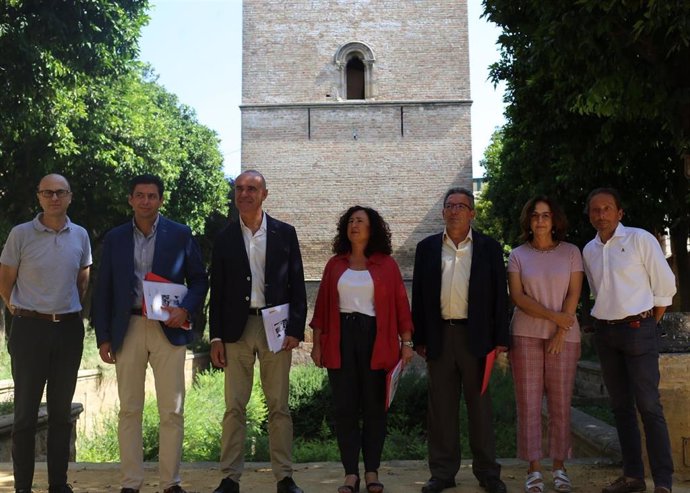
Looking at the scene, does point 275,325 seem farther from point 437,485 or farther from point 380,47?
point 380,47

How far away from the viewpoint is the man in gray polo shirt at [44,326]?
4863 mm

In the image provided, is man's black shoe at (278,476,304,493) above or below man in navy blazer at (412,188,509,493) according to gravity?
below

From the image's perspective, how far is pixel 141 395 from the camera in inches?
194

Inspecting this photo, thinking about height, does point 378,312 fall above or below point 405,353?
above

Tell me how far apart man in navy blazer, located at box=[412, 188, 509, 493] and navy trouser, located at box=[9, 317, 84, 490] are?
90.5 inches

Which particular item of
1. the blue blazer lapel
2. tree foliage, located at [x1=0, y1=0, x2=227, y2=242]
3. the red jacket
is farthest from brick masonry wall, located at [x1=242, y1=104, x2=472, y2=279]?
the blue blazer lapel

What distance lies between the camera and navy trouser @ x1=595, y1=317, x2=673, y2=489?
4770 millimetres

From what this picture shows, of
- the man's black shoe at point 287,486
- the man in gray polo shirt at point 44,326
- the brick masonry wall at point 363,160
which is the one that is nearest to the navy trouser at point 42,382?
the man in gray polo shirt at point 44,326

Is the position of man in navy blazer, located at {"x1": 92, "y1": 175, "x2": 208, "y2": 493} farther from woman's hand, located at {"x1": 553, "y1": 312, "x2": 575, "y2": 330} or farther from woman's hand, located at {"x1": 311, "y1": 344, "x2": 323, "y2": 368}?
woman's hand, located at {"x1": 553, "y1": 312, "x2": 575, "y2": 330}

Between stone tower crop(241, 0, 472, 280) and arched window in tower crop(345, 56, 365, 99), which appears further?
arched window in tower crop(345, 56, 365, 99)

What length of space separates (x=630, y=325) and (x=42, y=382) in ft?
12.2

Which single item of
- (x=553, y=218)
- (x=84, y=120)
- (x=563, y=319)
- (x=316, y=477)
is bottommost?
(x=316, y=477)

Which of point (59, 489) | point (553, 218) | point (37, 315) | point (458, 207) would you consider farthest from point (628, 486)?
point (37, 315)

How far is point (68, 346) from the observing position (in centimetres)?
495
